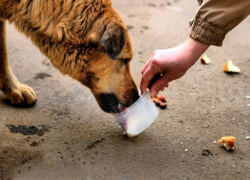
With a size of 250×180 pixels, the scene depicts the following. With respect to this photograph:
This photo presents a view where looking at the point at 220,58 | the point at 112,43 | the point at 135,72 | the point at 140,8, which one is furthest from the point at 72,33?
the point at 140,8

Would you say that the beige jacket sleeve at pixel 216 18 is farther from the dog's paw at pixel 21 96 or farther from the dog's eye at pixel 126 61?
the dog's paw at pixel 21 96

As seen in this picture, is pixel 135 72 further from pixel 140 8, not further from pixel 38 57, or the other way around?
pixel 140 8

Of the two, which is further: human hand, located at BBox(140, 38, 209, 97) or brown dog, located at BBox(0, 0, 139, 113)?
brown dog, located at BBox(0, 0, 139, 113)

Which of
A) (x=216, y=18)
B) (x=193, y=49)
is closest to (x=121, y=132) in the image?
(x=193, y=49)

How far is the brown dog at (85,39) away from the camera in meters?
2.89

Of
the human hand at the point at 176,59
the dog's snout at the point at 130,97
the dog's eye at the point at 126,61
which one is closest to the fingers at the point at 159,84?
the human hand at the point at 176,59

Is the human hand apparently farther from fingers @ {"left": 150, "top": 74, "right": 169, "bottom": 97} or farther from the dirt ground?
the dirt ground

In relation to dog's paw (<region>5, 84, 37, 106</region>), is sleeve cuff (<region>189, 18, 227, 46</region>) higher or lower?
higher

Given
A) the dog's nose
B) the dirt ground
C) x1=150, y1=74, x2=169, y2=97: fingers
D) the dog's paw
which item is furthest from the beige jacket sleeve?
the dog's paw

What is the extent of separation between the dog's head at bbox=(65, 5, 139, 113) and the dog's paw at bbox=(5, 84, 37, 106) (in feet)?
2.41

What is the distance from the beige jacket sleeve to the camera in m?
2.53

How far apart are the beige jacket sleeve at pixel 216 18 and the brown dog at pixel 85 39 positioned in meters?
0.53

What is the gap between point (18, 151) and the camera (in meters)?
3.02

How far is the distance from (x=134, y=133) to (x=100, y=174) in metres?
0.44
